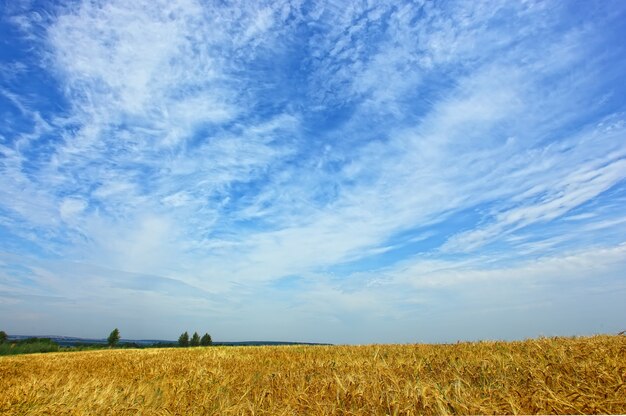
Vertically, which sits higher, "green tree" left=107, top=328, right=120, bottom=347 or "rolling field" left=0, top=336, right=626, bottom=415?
"green tree" left=107, top=328, right=120, bottom=347

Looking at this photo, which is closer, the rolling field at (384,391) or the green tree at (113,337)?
the rolling field at (384,391)

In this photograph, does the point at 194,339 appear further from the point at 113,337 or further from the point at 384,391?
the point at 384,391

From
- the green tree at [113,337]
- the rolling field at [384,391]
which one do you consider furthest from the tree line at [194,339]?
the rolling field at [384,391]

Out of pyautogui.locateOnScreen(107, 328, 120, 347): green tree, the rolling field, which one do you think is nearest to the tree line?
pyautogui.locateOnScreen(107, 328, 120, 347): green tree

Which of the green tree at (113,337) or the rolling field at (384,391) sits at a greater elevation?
the green tree at (113,337)

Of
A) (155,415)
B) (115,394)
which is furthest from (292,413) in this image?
(115,394)

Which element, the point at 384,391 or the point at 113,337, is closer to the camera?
the point at 384,391

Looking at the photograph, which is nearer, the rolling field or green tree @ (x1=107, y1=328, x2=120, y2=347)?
the rolling field

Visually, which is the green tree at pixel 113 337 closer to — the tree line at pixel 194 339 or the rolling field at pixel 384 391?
the tree line at pixel 194 339

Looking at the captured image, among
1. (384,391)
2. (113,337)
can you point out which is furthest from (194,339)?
(384,391)

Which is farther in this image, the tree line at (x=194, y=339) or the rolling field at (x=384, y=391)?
the tree line at (x=194, y=339)

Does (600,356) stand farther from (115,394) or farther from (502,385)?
(115,394)

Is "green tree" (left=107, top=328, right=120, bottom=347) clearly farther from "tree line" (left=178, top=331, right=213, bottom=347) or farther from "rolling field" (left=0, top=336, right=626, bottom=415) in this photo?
"rolling field" (left=0, top=336, right=626, bottom=415)

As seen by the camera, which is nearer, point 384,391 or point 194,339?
point 384,391
